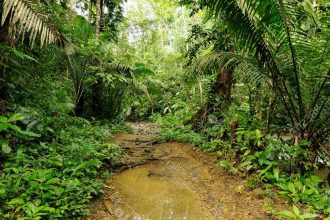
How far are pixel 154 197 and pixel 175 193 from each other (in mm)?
287

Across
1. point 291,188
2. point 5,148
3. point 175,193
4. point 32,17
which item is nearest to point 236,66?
point 291,188

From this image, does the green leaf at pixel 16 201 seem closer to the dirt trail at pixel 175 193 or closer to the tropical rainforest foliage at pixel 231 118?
the tropical rainforest foliage at pixel 231 118

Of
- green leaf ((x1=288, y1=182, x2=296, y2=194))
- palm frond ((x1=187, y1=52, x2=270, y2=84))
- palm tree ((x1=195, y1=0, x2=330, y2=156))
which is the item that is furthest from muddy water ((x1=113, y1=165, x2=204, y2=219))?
palm frond ((x1=187, y1=52, x2=270, y2=84))

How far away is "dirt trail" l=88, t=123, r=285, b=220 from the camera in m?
2.66

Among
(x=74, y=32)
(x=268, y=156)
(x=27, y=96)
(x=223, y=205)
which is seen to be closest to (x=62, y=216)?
(x=223, y=205)

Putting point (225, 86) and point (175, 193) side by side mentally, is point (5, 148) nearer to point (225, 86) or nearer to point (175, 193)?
point (175, 193)

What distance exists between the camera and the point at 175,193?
3.21 m

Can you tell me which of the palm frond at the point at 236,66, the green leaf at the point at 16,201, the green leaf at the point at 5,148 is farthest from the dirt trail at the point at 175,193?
the palm frond at the point at 236,66

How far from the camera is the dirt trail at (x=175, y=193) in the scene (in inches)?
105

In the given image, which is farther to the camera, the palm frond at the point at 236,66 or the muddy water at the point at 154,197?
the palm frond at the point at 236,66

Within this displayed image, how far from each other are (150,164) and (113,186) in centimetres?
112

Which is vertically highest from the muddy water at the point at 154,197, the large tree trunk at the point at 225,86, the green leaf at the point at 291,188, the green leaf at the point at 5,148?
the large tree trunk at the point at 225,86

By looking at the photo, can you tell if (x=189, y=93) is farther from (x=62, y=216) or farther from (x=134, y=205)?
(x=62, y=216)

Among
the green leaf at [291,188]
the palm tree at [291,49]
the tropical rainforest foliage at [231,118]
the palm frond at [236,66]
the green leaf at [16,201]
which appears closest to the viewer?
the green leaf at [16,201]
